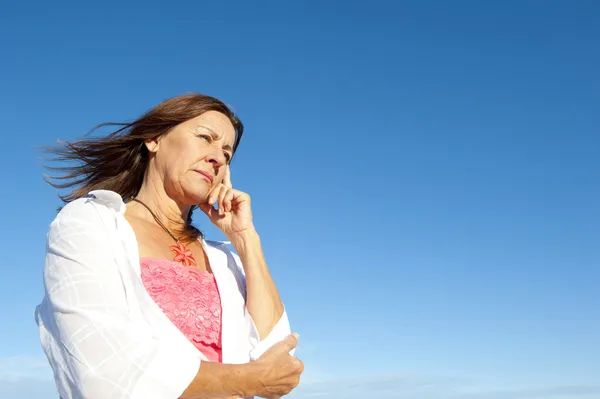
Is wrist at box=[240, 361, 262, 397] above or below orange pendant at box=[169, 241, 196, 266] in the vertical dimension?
below

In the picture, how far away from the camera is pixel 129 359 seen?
117 inches

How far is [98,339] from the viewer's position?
2984mm

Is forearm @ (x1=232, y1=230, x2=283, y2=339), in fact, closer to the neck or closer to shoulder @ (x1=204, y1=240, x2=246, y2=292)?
shoulder @ (x1=204, y1=240, x2=246, y2=292)

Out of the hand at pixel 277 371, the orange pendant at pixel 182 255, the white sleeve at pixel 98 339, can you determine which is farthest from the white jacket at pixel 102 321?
the orange pendant at pixel 182 255

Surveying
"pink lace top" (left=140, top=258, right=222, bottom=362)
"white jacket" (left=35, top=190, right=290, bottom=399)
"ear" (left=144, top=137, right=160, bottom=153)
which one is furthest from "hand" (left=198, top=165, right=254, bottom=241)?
"white jacket" (left=35, top=190, right=290, bottom=399)

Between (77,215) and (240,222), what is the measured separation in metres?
1.27

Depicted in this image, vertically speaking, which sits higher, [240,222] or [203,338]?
[240,222]

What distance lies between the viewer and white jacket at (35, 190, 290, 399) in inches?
117

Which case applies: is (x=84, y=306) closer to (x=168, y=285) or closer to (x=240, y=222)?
(x=168, y=285)

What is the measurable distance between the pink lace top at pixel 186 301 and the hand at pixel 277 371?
0.46 metres

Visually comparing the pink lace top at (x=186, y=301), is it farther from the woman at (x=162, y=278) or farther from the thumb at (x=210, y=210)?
the thumb at (x=210, y=210)

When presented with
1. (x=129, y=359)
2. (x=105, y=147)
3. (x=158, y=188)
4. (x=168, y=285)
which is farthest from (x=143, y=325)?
(x=105, y=147)

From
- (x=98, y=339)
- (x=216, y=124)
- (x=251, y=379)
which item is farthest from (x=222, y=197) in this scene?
(x=98, y=339)

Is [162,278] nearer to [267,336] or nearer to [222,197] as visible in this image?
[267,336]
